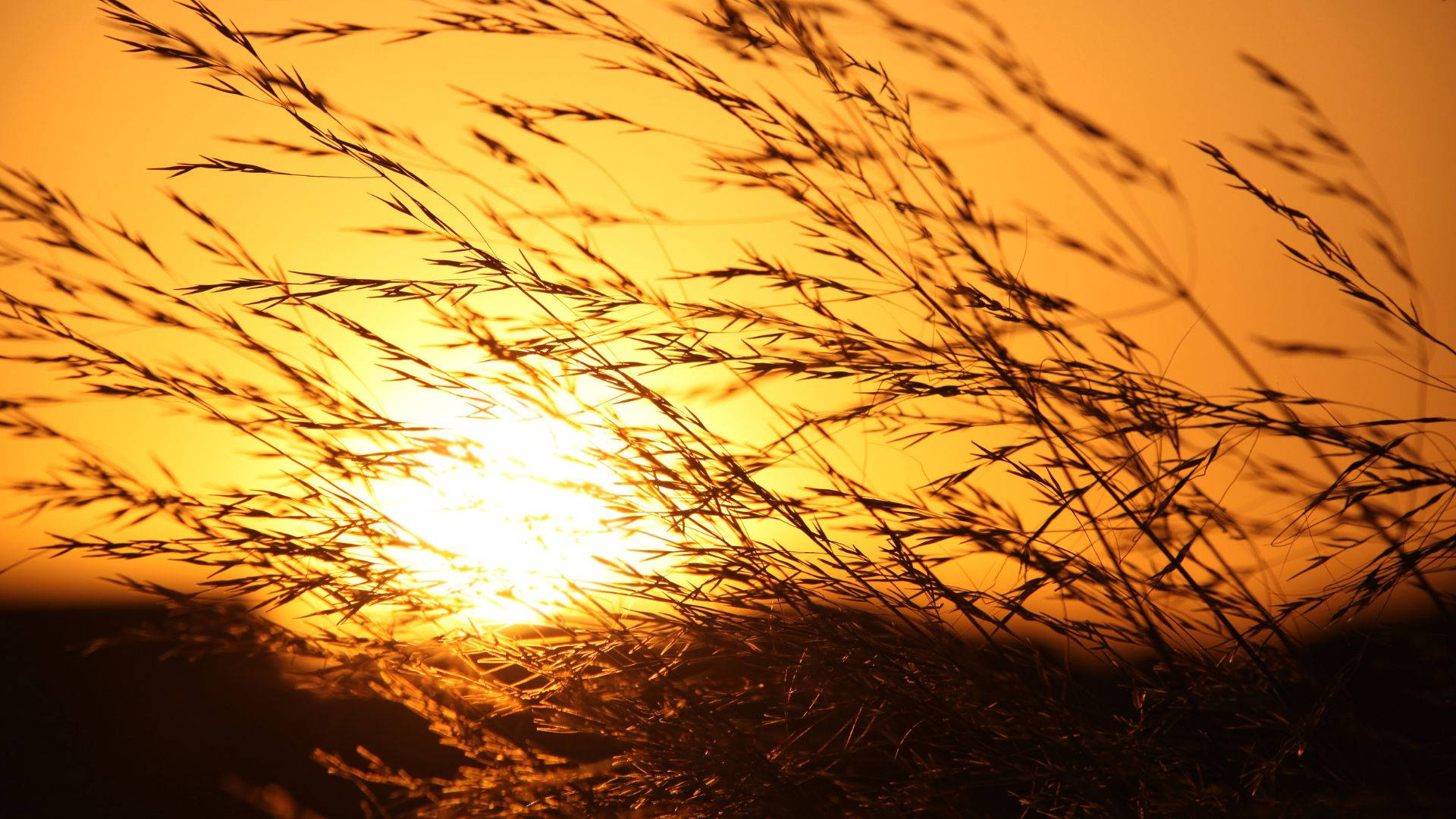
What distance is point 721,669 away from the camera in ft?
3.81

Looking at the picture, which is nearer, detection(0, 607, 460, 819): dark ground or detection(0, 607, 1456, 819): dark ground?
detection(0, 607, 1456, 819): dark ground

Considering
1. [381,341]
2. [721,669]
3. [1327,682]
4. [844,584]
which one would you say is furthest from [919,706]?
[381,341]

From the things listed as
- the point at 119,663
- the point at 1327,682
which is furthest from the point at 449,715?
the point at 119,663

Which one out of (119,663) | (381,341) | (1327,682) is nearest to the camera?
(1327,682)

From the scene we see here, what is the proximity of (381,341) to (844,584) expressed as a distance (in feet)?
2.36

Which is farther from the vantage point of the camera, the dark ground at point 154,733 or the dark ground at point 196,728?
the dark ground at point 154,733

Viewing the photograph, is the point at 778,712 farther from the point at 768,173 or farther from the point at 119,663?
the point at 119,663

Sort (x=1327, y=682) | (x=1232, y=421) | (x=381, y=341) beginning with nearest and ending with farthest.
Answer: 1. (x=1327, y=682)
2. (x=1232, y=421)
3. (x=381, y=341)

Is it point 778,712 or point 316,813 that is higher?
point 778,712

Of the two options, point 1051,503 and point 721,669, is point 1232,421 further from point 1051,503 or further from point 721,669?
point 721,669

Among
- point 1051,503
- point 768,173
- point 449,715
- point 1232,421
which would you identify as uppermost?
point 768,173

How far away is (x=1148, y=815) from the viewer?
92 cm

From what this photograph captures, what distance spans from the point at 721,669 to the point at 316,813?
1.77ft

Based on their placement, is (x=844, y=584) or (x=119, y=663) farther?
(x=119, y=663)
